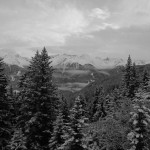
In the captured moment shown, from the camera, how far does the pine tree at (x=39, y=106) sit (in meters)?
22.7

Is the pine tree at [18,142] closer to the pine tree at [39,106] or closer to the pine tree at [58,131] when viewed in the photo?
the pine tree at [39,106]

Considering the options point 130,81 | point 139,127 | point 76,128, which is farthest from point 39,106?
point 130,81

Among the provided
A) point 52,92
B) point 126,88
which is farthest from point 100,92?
point 52,92

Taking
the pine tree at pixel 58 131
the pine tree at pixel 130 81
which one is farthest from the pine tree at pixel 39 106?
the pine tree at pixel 130 81

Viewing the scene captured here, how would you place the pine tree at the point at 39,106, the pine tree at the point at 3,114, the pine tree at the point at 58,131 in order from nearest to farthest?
the pine tree at the point at 58,131 < the pine tree at the point at 39,106 < the pine tree at the point at 3,114

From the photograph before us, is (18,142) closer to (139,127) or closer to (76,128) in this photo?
(76,128)

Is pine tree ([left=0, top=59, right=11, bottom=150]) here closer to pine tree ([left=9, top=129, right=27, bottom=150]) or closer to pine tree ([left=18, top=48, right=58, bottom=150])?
pine tree ([left=18, top=48, right=58, bottom=150])

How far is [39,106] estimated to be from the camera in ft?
76.7

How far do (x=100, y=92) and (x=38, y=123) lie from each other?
37.3 m

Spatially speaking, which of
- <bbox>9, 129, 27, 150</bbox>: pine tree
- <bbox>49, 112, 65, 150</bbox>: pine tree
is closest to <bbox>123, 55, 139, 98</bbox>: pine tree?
<bbox>9, 129, 27, 150</bbox>: pine tree

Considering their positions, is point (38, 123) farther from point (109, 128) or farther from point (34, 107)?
point (109, 128)

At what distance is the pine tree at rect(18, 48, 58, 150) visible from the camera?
74.4ft

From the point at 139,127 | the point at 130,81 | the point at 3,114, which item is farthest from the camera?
the point at 130,81

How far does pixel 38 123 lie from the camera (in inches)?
884
